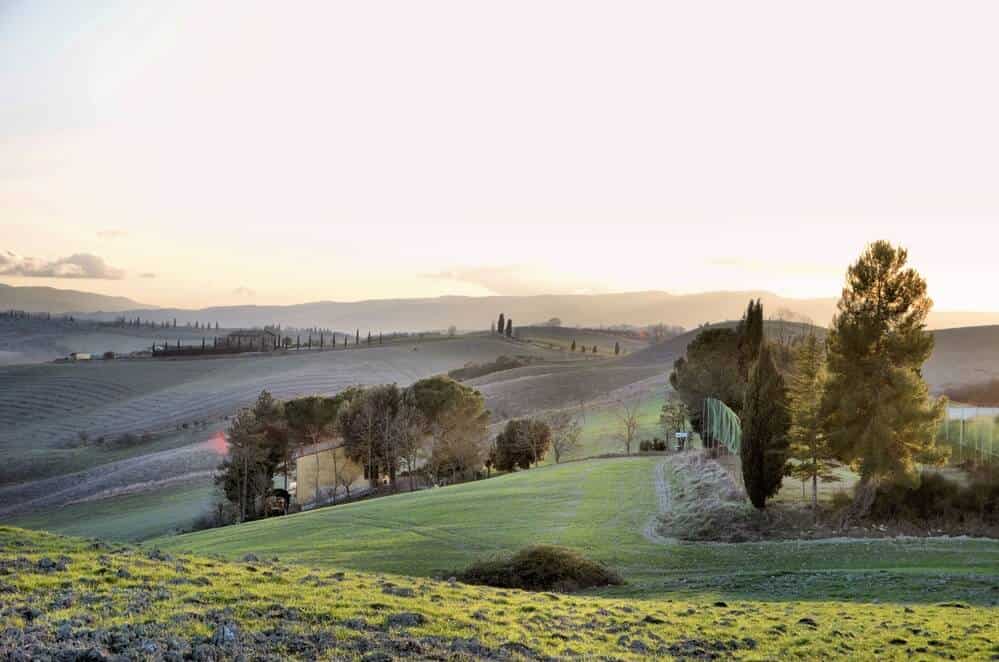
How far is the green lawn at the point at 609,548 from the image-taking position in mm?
22953

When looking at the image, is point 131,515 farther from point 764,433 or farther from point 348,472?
point 764,433

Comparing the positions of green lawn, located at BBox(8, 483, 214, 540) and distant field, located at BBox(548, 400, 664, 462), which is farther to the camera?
distant field, located at BBox(548, 400, 664, 462)

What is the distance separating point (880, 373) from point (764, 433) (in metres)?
6.05

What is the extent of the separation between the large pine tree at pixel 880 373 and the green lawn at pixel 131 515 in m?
42.2

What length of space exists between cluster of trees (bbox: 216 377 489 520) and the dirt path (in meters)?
21.2

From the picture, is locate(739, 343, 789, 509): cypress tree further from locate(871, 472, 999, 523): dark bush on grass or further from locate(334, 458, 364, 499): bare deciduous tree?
locate(334, 458, 364, 499): bare deciduous tree

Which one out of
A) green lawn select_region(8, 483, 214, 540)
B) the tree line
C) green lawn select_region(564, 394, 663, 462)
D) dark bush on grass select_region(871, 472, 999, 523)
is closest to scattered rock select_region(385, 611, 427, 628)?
dark bush on grass select_region(871, 472, 999, 523)

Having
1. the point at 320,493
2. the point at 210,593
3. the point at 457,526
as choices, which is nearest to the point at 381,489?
the point at 320,493

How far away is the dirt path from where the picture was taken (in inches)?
1321

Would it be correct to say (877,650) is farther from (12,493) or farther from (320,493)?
(12,493)

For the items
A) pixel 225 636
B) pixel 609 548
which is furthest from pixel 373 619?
pixel 609 548

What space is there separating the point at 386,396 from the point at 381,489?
924 cm

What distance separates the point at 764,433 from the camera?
39.7 meters

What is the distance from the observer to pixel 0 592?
14.3 metres
